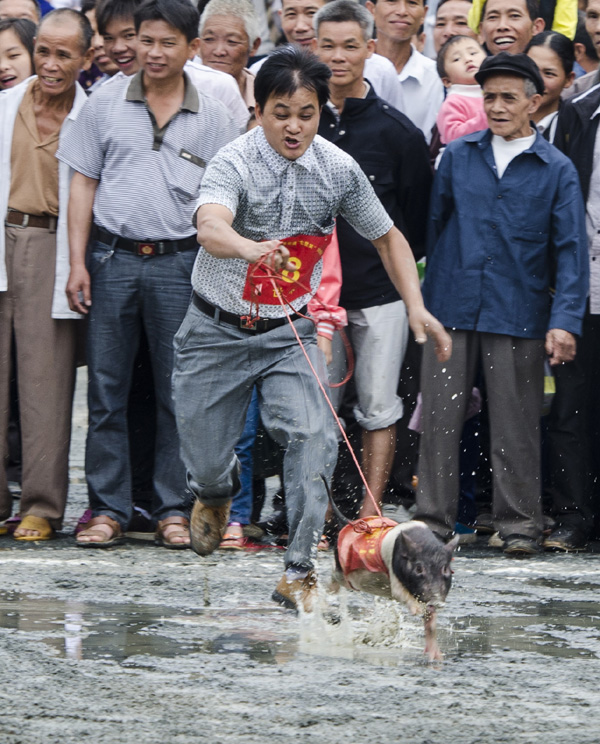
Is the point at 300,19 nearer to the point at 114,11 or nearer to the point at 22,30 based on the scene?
the point at 114,11

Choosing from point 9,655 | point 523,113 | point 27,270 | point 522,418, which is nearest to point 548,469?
point 522,418

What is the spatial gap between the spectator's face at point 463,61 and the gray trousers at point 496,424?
5.52 ft

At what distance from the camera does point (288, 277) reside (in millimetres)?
5754

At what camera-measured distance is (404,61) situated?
9039 mm

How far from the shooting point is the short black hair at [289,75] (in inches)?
218

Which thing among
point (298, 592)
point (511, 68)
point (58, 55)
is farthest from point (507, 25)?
point (298, 592)

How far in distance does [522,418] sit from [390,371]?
29.2 inches

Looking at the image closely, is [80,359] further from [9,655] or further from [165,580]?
[9,655]

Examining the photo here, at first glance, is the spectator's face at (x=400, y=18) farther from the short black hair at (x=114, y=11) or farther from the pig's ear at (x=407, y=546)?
the pig's ear at (x=407, y=546)

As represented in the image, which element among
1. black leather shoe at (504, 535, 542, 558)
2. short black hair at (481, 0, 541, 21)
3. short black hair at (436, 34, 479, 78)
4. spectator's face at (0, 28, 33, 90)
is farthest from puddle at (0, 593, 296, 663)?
short black hair at (481, 0, 541, 21)

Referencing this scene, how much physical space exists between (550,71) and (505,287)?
1542mm

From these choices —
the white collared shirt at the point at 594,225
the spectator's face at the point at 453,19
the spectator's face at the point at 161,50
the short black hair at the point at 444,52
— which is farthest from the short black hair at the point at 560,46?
the spectator's face at the point at 161,50

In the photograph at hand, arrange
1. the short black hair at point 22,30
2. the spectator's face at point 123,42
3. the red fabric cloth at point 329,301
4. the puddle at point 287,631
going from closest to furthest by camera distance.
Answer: the puddle at point 287,631, the red fabric cloth at point 329,301, the spectator's face at point 123,42, the short black hair at point 22,30

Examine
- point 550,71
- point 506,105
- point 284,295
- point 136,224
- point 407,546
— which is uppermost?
point 550,71
